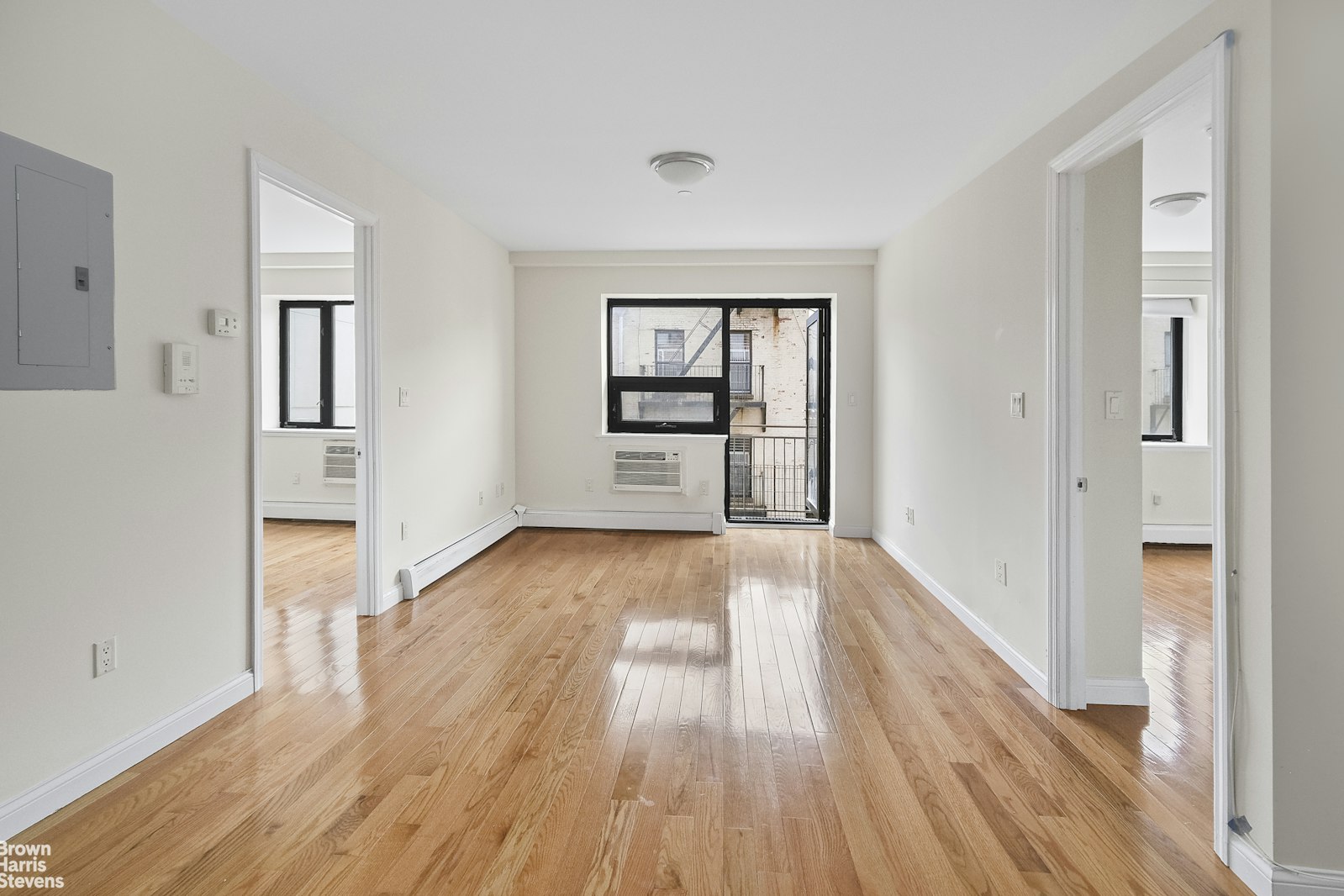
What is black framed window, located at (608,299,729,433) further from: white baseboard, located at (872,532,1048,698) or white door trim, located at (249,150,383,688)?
white door trim, located at (249,150,383,688)

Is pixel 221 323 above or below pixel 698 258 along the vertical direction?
below

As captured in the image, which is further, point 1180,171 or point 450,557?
point 450,557

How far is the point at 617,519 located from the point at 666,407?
1.13m

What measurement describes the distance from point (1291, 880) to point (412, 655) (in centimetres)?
305

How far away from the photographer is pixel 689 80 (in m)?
2.75

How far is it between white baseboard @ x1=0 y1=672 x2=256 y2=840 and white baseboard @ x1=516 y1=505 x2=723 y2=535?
3657 millimetres

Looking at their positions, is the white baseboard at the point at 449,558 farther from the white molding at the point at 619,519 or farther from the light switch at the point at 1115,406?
the light switch at the point at 1115,406

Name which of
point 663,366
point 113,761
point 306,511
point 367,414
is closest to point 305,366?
point 306,511

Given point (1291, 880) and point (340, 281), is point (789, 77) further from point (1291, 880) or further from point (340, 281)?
point (340, 281)

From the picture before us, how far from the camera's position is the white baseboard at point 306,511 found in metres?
6.52

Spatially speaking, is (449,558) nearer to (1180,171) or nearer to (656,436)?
(656,436)

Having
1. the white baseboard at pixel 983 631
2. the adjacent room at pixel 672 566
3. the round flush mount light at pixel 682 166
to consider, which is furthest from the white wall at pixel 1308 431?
the round flush mount light at pixel 682 166

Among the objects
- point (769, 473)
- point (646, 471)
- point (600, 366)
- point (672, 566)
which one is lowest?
point (672, 566)

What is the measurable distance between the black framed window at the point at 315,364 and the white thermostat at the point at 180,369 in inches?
180
